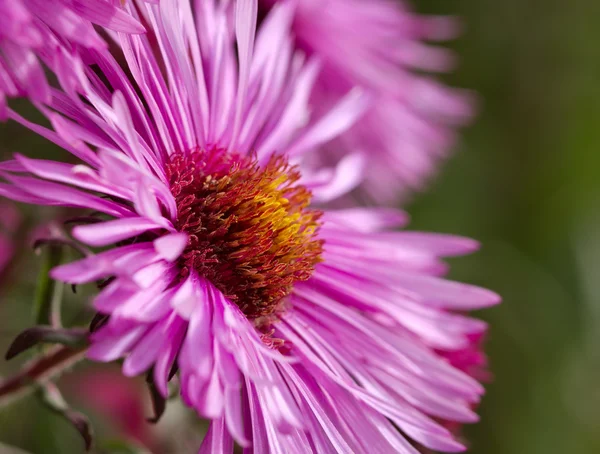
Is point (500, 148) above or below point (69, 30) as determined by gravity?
above

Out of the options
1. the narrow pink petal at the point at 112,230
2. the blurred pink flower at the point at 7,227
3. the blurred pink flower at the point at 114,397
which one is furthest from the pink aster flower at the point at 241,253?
the blurred pink flower at the point at 114,397

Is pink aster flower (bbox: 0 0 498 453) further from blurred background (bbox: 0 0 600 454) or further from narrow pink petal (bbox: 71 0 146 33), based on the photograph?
blurred background (bbox: 0 0 600 454)

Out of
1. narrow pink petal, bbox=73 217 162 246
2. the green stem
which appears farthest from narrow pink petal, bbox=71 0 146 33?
the green stem

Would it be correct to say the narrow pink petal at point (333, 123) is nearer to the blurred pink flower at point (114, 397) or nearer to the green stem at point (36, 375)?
the green stem at point (36, 375)

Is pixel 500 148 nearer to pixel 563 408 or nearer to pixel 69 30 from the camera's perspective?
pixel 563 408

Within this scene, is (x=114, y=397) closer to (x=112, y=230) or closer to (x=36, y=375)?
(x=36, y=375)

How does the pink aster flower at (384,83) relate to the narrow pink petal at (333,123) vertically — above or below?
above

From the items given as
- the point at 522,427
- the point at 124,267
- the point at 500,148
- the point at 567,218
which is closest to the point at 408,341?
the point at 124,267

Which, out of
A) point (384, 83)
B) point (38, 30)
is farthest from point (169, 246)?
point (384, 83)
